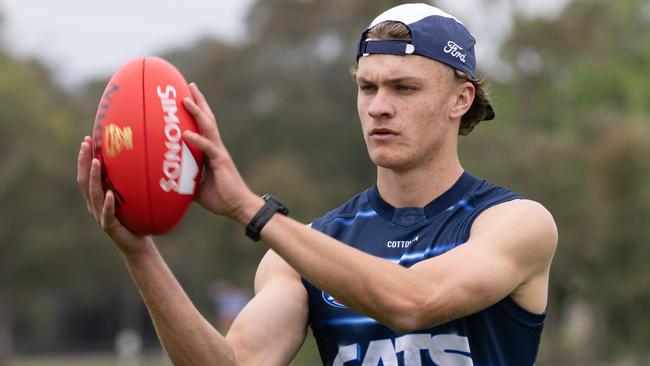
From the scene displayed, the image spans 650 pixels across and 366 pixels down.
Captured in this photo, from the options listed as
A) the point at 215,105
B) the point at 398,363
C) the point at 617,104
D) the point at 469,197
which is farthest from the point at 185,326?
the point at 617,104

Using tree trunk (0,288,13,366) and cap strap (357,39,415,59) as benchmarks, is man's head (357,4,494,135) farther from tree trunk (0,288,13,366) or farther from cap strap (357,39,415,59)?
tree trunk (0,288,13,366)

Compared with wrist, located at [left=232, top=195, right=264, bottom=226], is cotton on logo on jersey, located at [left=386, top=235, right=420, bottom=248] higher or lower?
lower

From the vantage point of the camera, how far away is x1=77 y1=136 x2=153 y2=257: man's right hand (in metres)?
4.41

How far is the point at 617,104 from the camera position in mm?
60375

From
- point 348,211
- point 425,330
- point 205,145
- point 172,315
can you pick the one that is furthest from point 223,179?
point 348,211

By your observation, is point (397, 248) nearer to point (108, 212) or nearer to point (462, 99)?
point (462, 99)

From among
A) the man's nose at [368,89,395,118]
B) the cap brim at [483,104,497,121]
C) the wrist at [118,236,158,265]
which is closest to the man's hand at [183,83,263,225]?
the wrist at [118,236,158,265]

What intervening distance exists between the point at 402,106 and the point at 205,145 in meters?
0.94

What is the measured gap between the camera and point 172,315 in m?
4.76

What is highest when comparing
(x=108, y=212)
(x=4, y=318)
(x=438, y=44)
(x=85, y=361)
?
(x=438, y=44)

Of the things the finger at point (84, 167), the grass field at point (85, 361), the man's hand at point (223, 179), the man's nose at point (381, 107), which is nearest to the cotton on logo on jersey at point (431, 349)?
the man's nose at point (381, 107)

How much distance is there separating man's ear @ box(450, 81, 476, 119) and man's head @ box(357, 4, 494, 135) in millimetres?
24

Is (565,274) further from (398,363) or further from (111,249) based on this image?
(398,363)

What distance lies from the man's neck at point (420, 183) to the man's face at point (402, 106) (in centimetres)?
7
